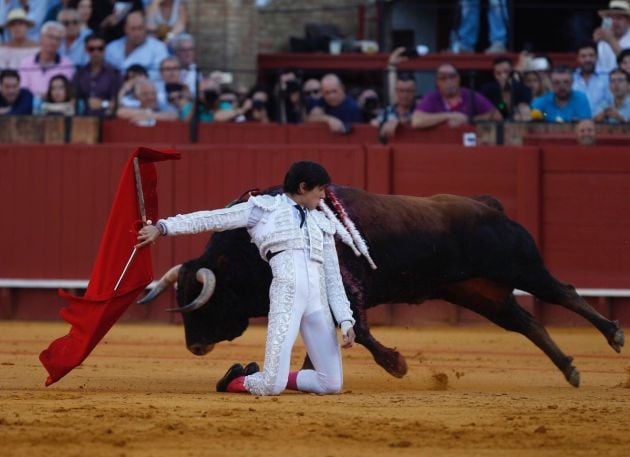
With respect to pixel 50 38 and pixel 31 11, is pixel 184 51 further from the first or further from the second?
pixel 31 11

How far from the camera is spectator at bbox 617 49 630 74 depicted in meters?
12.2

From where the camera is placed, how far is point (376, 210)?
Result: 26.0ft

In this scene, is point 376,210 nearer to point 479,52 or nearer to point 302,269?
point 302,269

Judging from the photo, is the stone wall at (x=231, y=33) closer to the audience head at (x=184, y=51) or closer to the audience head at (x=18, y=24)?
the audience head at (x=184, y=51)

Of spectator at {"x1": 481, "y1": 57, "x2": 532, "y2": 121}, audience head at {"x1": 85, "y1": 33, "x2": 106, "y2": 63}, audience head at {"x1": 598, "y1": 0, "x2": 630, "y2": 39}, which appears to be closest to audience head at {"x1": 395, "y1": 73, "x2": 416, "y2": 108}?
spectator at {"x1": 481, "y1": 57, "x2": 532, "y2": 121}

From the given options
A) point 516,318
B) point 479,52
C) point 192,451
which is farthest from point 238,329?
point 479,52

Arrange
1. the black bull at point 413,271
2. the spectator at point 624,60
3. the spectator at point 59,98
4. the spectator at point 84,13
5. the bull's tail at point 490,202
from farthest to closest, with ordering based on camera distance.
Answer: the spectator at point 84,13
the spectator at point 59,98
the spectator at point 624,60
the bull's tail at point 490,202
the black bull at point 413,271

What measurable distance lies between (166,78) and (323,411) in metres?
7.02

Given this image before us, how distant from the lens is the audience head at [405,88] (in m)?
12.1

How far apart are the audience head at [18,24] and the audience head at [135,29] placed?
0.97 meters

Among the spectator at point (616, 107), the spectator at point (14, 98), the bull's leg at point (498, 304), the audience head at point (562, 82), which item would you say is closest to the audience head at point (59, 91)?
the spectator at point (14, 98)

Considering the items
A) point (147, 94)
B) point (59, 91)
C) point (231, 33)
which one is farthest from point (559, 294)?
point (231, 33)

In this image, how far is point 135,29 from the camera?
532 inches

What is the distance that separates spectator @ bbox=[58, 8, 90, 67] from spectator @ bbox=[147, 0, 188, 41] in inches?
26.4
